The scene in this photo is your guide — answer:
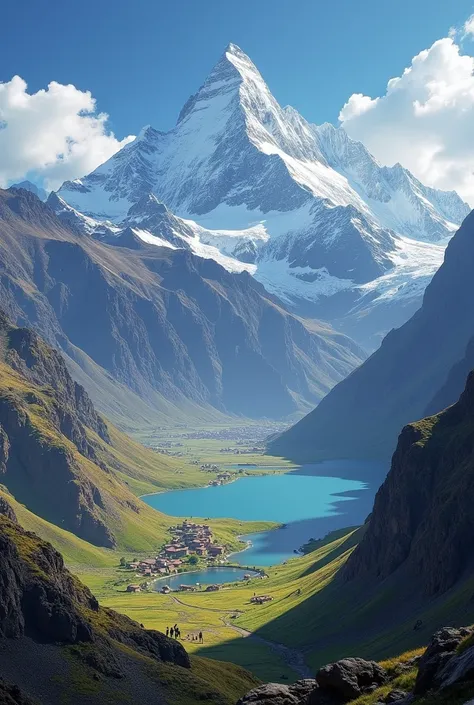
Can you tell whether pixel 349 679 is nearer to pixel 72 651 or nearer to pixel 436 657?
pixel 436 657

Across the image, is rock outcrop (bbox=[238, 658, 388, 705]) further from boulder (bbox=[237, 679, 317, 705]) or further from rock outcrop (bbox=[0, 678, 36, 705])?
rock outcrop (bbox=[0, 678, 36, 705])

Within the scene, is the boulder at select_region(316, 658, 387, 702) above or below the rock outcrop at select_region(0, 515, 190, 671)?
below

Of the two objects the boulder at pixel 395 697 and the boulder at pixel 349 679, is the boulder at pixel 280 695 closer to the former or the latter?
the boulder at pixel 349 679

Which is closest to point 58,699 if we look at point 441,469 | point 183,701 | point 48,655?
point 48,655

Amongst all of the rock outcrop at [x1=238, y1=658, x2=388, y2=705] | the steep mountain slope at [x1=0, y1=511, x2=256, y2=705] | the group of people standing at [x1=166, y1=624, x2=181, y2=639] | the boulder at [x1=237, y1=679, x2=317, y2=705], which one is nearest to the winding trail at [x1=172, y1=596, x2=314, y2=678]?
the group of people standing at [x1=166, y1=624, x2=181, y2=639]

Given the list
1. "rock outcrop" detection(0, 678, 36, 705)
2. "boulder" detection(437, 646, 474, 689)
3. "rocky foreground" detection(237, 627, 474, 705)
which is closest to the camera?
"boulder" detection(437, 646, 474, 689)

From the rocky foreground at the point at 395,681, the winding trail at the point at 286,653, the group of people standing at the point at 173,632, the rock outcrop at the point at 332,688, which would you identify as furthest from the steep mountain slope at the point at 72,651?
the group of people standing at the point at 173,632

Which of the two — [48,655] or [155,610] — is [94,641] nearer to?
[48,655]
